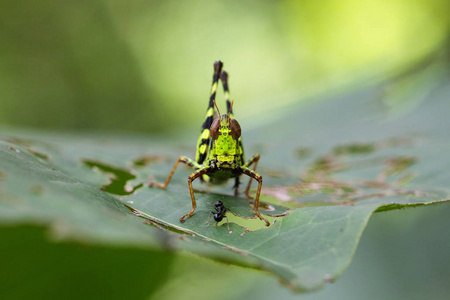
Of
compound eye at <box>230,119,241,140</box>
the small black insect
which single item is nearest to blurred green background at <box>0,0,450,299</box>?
compound eye at <box>230,119,241,140</box>

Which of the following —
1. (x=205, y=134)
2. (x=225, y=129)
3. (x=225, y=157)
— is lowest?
(x=225, y=157)

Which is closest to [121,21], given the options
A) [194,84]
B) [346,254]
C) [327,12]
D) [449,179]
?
[194,84]

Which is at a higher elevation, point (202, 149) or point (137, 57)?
point (137, 57)

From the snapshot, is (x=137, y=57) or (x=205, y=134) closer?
(x=205, y=134)

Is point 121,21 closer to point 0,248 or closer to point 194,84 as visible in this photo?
point 194,84

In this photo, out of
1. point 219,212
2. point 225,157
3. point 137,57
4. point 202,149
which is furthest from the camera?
point 137,57

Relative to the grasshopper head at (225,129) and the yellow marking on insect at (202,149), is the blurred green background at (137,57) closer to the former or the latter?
the yellow marking on insect at (202,149)

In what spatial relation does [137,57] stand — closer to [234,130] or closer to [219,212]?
[234,130]

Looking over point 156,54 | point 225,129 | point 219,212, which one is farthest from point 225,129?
point 156,54
